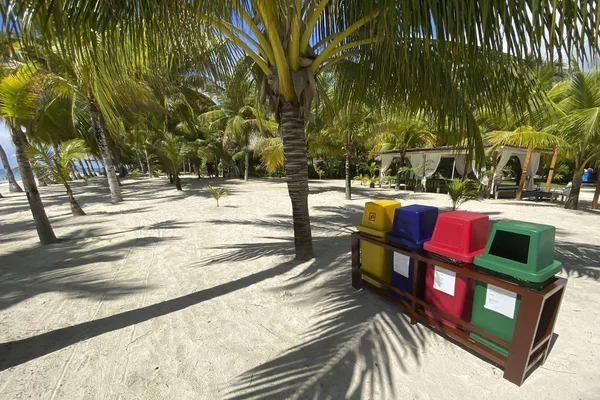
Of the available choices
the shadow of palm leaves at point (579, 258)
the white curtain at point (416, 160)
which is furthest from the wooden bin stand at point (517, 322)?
the white curtain at point (416, 160)

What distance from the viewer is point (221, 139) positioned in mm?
24438

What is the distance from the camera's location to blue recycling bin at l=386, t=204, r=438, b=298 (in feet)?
8.42

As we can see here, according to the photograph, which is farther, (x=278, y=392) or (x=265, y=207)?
(x=265, y=207)

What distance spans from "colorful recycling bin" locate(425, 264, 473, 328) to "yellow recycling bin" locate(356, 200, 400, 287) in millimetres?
556

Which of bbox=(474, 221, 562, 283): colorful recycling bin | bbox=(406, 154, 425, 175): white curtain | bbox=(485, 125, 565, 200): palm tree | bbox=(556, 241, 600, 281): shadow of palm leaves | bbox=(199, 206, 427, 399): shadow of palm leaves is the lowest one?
bbox=(556, 241, 600, 281): shadow of palm leaves

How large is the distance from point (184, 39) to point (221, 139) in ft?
75.9

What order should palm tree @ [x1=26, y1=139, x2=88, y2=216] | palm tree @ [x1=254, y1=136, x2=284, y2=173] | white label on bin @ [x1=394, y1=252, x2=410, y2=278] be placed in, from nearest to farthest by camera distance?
white label on bin @ [x1=394, y1=252, x2=410, y2=278]
palm tree @ [x1=26, y1=139, x2=88, y2=216]
palm tree @ [x1=254, y1=136, x2=284, y2=173]

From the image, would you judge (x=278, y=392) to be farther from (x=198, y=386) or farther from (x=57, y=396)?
(x=57, y=396)

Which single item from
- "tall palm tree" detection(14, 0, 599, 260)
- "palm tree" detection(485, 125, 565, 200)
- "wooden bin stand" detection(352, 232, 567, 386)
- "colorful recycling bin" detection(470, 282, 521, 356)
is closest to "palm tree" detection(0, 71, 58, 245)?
"tall palm tree" detection(14, 0, 599, 260)

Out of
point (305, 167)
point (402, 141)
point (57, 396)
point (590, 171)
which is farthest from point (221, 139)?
point (590, 171)

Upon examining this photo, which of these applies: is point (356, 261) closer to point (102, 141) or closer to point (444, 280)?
point (444, 280)

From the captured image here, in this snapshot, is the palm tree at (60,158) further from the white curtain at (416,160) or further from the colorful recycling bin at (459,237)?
the white curtain at (416,160)

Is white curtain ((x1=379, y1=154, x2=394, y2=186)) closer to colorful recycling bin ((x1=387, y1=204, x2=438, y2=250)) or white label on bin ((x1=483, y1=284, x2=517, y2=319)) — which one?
colorful recycling bin ((x1=387, y1=204, x2=438, y2=250))

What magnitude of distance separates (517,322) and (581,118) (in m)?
9.21
